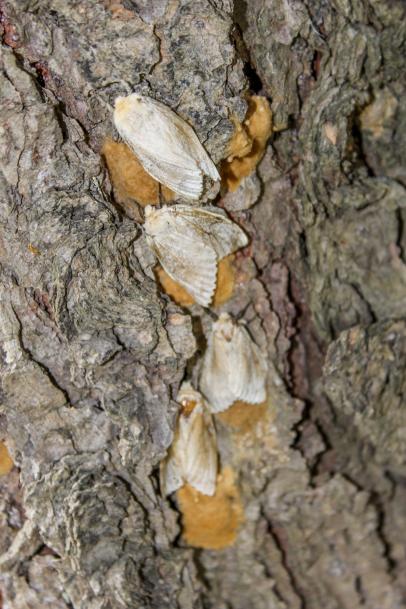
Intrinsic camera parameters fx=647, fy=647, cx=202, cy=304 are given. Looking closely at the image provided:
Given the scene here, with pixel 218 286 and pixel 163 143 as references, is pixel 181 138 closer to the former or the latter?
pixel 163 143

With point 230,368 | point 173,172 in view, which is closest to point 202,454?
point 230,368

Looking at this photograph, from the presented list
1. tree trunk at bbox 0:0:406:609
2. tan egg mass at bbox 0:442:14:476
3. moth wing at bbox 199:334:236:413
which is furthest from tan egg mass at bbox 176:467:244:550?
tan egg mass at bbox 0:442:14:476

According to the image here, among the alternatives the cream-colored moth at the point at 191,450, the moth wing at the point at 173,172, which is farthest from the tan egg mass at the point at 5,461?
the moth wing at the point at 173,172

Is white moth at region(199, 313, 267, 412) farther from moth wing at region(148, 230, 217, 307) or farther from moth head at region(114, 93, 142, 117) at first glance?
moth head at region(114, 93, 142, 117)

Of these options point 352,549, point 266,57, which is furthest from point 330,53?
point 352,549

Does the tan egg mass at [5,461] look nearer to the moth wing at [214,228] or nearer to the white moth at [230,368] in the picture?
the white moth at [230,368]

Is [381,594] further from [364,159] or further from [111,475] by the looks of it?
[364,159]
